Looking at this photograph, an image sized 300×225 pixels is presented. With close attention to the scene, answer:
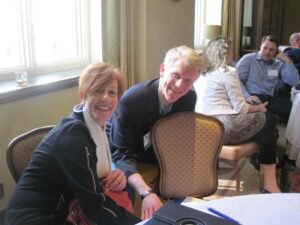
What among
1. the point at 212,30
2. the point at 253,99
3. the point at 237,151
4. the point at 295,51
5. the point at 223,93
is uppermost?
the point at 212,30

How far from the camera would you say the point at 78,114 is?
1.38m

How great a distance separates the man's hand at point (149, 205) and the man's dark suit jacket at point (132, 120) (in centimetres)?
18

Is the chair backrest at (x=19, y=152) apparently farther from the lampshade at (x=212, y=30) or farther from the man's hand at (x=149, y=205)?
the lampshade at (x=212, y=30)

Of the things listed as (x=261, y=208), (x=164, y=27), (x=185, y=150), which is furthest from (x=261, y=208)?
(x=164, y=27)

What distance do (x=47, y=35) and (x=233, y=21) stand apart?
3.04 metres

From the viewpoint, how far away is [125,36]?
2.83m

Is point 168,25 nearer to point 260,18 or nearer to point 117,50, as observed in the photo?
point 117,50

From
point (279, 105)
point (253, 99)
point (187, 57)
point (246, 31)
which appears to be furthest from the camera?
point (246, 31)

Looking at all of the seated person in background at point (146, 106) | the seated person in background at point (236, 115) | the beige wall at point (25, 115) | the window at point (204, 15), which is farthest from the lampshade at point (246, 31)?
the seated person in background at point (146, 106)

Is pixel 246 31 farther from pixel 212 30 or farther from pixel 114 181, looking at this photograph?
pixel 114 181

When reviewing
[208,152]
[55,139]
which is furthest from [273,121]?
[55,139]

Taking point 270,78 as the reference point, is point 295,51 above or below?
above

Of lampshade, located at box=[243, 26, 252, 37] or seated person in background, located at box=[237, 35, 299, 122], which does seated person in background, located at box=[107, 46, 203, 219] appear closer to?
seated person in background, located at box=[237, 35, 299, 122]

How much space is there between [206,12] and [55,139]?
13.7 ft
